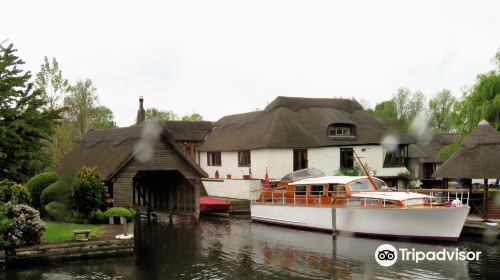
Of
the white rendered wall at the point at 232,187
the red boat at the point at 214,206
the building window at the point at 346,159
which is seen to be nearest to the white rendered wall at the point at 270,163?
the white rendered wall at the point at 232,187

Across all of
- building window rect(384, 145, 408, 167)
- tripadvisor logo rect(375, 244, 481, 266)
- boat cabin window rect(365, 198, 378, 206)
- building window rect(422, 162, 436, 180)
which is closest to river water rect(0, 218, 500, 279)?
tripadvisor logo rect(375, 244, 481, 266)

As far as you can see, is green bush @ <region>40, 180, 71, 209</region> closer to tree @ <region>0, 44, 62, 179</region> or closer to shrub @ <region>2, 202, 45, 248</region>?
tree @ <region>0, 44, 62, 179</region>

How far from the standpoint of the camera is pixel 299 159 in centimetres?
4203

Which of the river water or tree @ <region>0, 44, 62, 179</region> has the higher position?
tree @ <region>0, 44, 62, 179</region>

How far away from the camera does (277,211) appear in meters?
32.8

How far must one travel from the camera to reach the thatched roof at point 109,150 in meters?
29.8

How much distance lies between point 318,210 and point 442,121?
5824cm

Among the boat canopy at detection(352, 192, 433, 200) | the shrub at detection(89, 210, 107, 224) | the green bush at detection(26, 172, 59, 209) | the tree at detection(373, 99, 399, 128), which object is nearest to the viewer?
the boat canopy at detection(352, 192, 433, 200)

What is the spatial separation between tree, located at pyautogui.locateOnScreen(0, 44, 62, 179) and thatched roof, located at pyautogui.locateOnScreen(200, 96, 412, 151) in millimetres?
18482

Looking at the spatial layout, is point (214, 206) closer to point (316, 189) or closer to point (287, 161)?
point (287, 161)

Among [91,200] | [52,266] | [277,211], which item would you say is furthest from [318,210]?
[52,266]

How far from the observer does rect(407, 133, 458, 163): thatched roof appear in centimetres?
5216

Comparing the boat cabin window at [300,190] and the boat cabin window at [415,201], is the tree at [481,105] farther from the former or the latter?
the boat cabin window at [300,190]

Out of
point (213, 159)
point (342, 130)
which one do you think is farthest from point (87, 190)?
point (342, 130)
